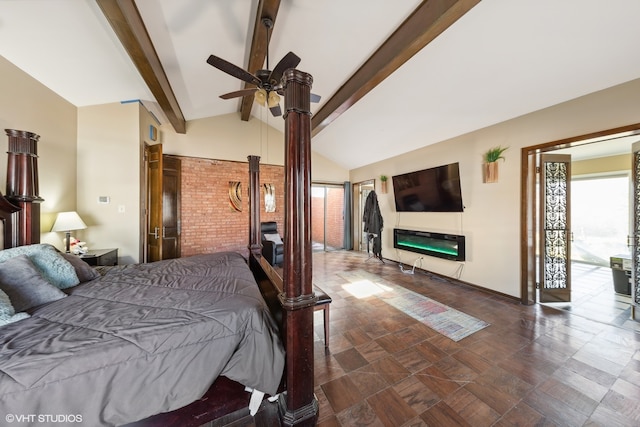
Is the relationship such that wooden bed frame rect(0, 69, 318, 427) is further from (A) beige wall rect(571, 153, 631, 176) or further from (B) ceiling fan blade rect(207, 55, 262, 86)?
(A) beige wall rect(571, 153, 631, 176)

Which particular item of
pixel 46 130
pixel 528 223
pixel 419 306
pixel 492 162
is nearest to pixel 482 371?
pixel 419 306

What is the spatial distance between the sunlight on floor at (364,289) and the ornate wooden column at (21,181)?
3626 mm

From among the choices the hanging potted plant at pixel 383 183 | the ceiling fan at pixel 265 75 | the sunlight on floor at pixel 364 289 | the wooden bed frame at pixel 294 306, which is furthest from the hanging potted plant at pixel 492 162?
the wooden bed frame at pixel 294 306

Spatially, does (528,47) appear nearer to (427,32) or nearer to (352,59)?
(427,32)

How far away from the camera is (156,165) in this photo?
3672 millimetres

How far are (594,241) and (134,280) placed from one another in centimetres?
837

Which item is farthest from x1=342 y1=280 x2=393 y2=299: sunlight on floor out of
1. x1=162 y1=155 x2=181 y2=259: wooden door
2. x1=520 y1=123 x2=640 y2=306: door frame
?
x1=162 y1=155 x2=181 y2=259: wooden door

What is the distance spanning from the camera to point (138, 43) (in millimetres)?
2195

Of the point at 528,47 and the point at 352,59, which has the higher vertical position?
the point at 352,59

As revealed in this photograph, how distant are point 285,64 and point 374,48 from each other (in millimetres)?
1213

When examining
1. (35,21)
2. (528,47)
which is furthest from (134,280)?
(528,47)

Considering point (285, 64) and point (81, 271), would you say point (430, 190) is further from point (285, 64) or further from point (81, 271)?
point (81, 271)

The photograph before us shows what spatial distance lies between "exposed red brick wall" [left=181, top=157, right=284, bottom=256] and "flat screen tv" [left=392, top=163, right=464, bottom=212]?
3.25 m

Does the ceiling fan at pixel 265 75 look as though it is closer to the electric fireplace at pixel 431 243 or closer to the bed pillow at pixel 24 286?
the bed pillow at pixel 24 286
